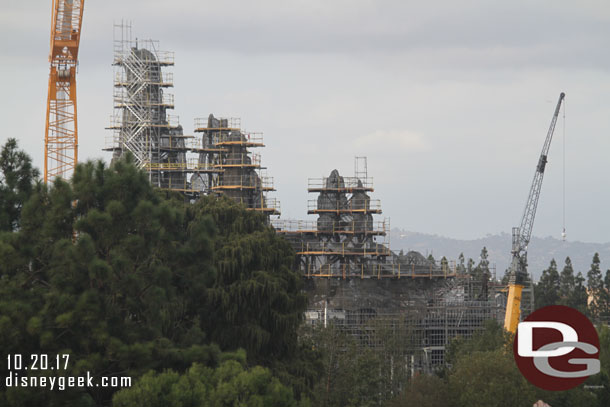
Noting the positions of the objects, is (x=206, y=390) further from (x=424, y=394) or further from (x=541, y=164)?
(x=541, y=164)

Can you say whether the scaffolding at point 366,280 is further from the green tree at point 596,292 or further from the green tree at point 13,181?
the green tree at point 13,181

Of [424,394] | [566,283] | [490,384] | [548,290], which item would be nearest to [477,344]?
[424,394]

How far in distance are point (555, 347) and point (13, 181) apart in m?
24.6

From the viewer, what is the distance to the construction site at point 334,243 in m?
85.6

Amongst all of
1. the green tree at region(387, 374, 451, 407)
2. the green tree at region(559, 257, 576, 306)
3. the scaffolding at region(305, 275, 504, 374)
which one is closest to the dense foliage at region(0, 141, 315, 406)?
the green tree at region(387, 374, 451, 407)

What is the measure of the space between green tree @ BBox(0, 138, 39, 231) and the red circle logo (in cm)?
2212

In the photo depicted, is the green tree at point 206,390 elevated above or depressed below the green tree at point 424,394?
Answer: above

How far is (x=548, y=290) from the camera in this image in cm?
12650

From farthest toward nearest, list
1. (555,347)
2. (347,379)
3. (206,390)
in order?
(347,379) → (555,347) → (206,390)

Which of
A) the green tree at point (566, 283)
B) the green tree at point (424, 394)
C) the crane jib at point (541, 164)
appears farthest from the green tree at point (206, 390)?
the green tree at point (566, 283)

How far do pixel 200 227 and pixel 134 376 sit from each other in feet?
25.0

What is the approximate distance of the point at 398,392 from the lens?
222 feet

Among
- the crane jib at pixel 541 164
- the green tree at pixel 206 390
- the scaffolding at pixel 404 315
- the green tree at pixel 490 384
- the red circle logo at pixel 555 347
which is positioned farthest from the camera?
the crane jib at pixel 541 164

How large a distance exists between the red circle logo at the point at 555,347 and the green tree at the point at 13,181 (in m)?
22.1
